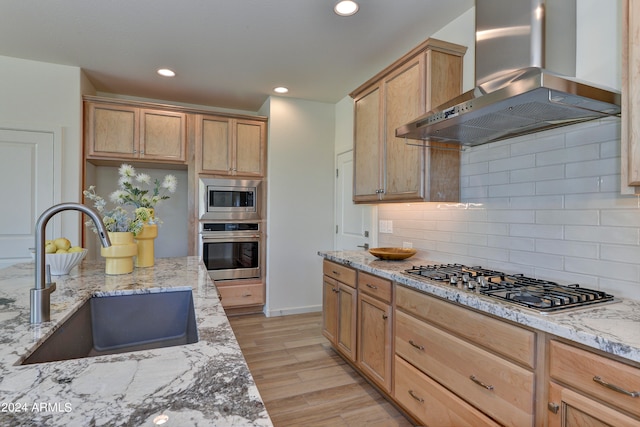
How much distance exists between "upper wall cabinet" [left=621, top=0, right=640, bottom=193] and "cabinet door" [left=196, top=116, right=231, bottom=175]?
352cm

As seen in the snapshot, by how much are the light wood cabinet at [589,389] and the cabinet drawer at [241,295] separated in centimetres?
331

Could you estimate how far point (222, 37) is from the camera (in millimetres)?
2648

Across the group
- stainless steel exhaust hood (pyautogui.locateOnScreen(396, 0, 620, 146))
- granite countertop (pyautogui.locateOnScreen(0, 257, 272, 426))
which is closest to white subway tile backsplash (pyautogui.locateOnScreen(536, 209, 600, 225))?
stainless steel exhaust hood (pyautogui.locateOnScreen(396, 0, 620, 146))

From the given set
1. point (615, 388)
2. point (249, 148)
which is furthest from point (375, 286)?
point (249, 148)

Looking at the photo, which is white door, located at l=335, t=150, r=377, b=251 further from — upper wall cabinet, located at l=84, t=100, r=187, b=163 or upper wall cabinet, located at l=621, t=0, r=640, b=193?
upper wall cabinet, located at l=621, t=0, r=640, b=193

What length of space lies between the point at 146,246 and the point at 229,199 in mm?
1959

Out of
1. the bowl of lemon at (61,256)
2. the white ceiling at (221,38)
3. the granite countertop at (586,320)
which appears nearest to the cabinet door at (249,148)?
the white ceiling at (221,38)

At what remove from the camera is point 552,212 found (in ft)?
5.85

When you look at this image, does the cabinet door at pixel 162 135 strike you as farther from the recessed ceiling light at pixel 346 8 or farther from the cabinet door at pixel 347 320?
the cabinet door at pixel 347 320

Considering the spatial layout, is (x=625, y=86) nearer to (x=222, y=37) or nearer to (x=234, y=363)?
(x=234, y=363)

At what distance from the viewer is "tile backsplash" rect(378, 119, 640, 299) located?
152cm

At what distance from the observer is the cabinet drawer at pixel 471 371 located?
131cm

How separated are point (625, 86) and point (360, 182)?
1.96 m

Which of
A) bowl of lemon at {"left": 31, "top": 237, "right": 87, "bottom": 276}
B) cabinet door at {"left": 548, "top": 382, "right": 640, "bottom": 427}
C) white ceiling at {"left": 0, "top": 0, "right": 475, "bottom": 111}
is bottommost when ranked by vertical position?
cabinet door at {"left": 548, "top": 382, "right": 640, "bottom": 427}
